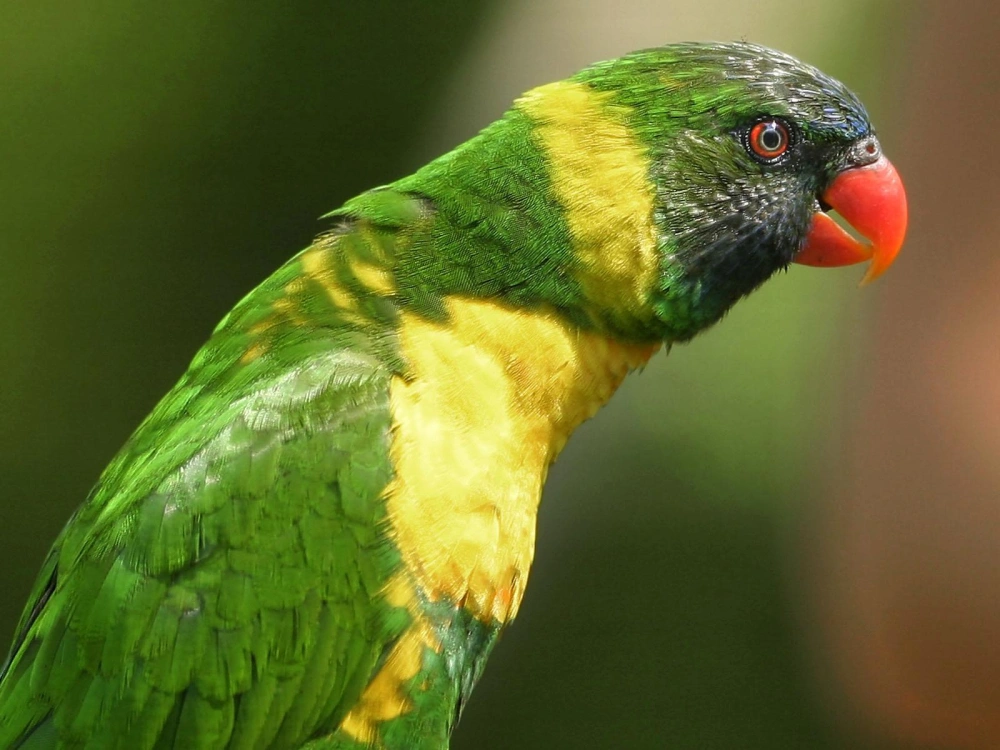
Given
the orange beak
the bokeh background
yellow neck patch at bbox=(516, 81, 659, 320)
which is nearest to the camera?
yellow neck patch at bbox=(516, 81, 659, 320)

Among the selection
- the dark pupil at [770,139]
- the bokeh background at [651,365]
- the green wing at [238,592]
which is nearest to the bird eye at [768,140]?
Result: the dark pupil at [770,139]

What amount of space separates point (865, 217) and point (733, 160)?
0.95 feet

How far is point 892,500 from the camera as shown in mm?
2744

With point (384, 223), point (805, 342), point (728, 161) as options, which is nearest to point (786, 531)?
point (805, 342)

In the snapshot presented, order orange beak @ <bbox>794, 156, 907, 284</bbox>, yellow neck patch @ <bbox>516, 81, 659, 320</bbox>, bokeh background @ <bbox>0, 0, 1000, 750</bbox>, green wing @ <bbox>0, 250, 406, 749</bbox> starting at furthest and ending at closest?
1. bokeh background @ <bbox>0, 0, 1000, 750</bbox>
2. orange beak @ <bbox>794, 156, 907, 284</bbox>
3. yellow neck patch @ <bbox>516, 81, 659, 320</bbox>
4. green wing @ <bbox>0, 250, 406, 749</bbox>

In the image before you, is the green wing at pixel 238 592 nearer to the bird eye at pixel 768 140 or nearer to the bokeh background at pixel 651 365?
the bird eye at pixel 768 140

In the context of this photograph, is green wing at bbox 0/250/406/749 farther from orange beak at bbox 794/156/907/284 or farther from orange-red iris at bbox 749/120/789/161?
orange beak at bbox 794/156/907/284

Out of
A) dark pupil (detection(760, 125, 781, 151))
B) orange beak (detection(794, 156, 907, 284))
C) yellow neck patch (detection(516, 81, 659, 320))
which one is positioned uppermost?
dark pupil (detection(760, 125, 781, 151))

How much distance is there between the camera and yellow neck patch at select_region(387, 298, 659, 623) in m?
1.30

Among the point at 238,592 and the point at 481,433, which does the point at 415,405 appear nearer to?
the point at 481,433

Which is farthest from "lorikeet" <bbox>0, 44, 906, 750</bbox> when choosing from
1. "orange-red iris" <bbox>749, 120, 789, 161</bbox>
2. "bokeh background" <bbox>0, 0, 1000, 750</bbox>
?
"bokeh background" <bbox>0, 0, 1000, 750</bbox>

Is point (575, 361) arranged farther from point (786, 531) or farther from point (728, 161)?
point (786, 531)

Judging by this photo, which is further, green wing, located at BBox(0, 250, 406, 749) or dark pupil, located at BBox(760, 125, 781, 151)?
dark pupil, located at BBox(760, 125, 781, 151)

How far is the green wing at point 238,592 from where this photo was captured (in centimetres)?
124
